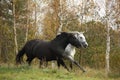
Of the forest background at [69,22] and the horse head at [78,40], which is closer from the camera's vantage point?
the horse head at [78,40]

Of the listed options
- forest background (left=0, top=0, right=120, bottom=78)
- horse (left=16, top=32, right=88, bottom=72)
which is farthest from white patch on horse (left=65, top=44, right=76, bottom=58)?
forest background (left=0, top=0, right=120, bottom=78)

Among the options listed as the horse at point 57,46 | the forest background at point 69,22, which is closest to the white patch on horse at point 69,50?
the horse at point 57,46

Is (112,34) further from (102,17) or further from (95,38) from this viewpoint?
(95,38)

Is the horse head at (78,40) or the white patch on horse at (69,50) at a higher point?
the horse head at (78,40)

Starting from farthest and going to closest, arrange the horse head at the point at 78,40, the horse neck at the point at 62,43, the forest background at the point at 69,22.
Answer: the forest background at the point at 69,22, the horse neck at the point at 62,43, the horse head at the point at 78,40

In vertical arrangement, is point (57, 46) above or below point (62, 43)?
below

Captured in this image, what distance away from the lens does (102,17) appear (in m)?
29.3

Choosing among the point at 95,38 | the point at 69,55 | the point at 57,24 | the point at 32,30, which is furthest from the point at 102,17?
the point at 69,55

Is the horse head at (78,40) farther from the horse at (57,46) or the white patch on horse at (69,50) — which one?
the white patch on horse at (69,50)

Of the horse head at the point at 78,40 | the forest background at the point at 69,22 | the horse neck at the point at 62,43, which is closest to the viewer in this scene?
the horse head at the point at 78,40

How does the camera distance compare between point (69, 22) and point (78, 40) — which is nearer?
point (78, 40)

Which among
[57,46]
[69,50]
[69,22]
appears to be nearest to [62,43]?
[57,46]

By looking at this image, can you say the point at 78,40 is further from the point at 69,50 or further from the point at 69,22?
the point at 69,22

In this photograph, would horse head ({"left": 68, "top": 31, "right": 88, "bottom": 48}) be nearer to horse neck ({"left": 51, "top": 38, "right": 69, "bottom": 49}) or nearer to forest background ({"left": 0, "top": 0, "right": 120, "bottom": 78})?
horse neck ({"left": 51, "top": 38, "right": 69, "bottom": 49})
